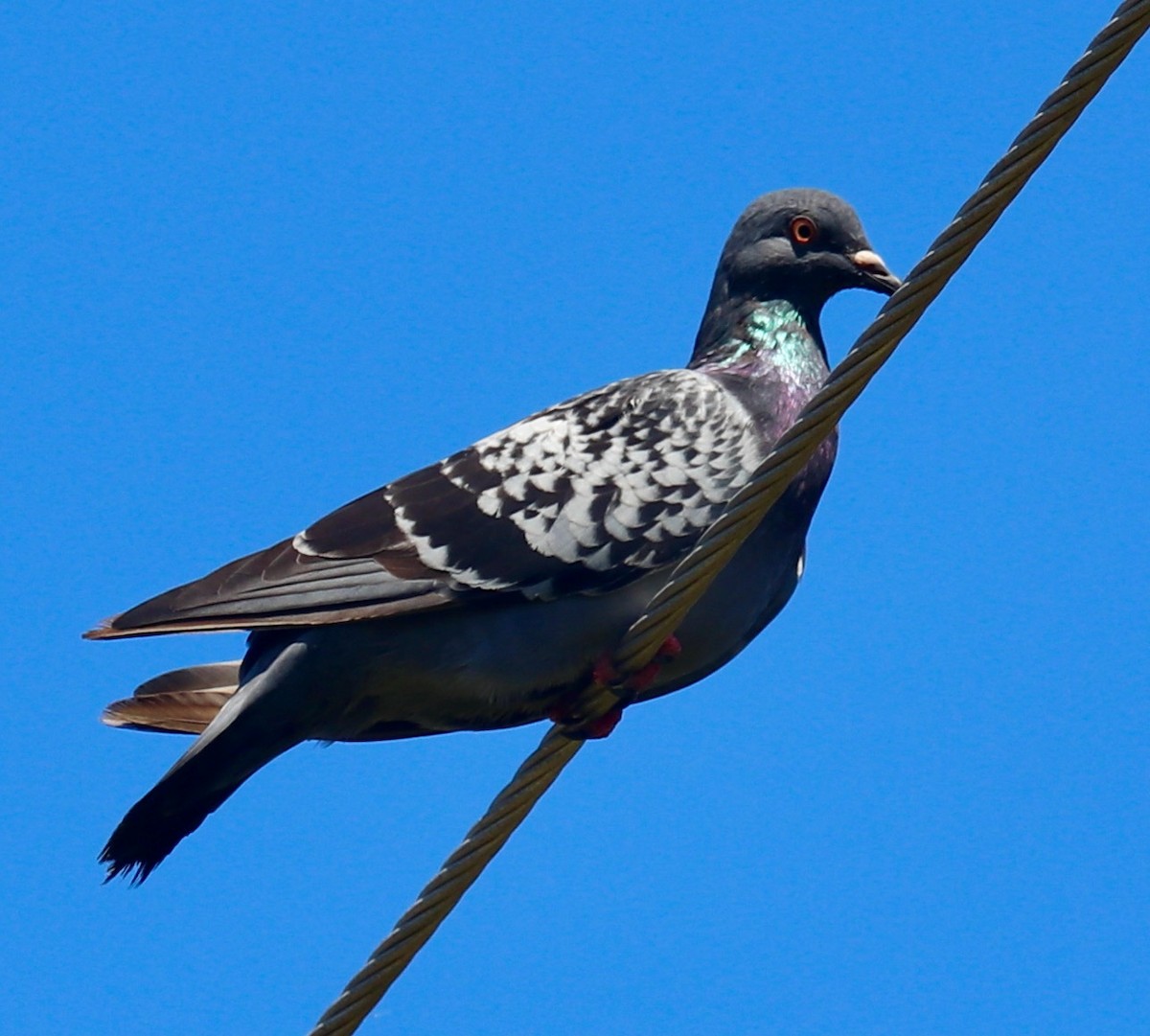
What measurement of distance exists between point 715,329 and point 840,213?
70cm

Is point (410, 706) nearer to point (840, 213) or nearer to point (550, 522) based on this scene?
point (550, 522)

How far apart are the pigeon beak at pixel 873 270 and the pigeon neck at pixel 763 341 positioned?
0.87 ft

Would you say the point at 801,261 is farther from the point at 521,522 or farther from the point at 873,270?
the point at 521,522

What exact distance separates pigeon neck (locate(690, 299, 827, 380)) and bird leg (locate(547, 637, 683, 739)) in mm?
1440

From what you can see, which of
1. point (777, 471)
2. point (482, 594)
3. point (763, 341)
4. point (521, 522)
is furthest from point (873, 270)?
point (777, 471)

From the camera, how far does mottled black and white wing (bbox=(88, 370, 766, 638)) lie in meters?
6.64

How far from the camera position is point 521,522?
276 inches

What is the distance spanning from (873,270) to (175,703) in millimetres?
3285

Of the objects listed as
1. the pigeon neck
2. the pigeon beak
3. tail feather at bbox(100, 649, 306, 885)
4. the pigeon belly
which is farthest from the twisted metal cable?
the pigeon beak

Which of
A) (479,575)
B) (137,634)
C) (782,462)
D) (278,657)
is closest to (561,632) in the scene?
(479,575)

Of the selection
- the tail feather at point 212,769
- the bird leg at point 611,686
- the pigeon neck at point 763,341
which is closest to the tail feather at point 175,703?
the tail feather at point 212,769

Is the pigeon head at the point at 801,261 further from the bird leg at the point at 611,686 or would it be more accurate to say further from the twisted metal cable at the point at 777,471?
the twisted metal cable at the point at 777,471

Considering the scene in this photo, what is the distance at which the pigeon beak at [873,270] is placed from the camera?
7930mm

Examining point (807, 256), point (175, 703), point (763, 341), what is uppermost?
point (807, 256)
